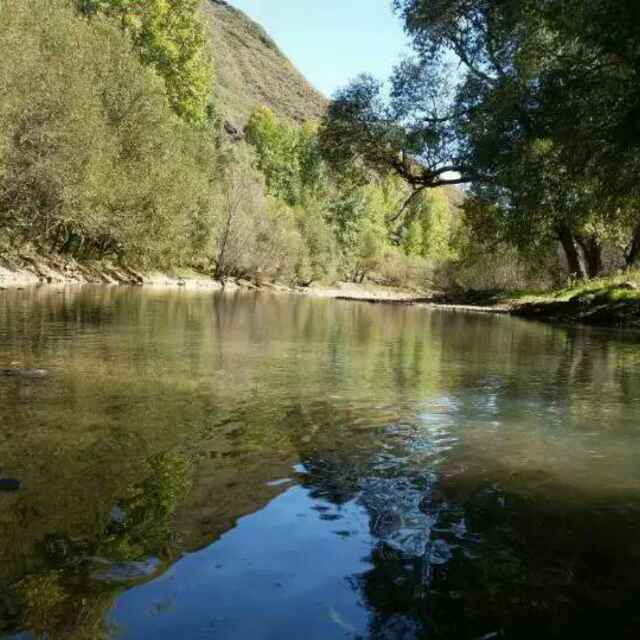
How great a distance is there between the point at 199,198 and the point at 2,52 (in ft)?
106

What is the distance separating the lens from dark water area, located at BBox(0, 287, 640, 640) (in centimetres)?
394

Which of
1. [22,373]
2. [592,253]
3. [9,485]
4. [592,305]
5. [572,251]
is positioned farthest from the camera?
[592,253]

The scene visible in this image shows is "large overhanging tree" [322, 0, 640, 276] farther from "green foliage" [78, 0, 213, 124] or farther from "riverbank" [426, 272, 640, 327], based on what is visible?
"green foliage" [78, 0, 213, 124]

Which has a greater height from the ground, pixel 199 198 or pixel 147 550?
pixel 199 198

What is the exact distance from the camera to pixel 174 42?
6812cm

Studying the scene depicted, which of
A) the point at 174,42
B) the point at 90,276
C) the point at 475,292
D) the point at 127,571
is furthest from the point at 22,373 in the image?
the point at 174,42

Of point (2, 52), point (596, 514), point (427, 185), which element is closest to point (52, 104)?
point (2, 52)

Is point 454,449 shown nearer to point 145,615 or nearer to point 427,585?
point 427,585

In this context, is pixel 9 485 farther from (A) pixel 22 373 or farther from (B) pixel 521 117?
(B) pixel 521 117

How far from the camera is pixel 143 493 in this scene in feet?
19.0

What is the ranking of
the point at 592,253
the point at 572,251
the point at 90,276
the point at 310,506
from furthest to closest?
the point at 90,276
the point at 592,253
the point at 572,251
the point at 310,506

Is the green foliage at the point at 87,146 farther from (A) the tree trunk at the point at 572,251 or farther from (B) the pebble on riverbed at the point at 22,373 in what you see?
(A) the tree trunk at the point at 572,251

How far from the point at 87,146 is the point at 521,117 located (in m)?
21.0

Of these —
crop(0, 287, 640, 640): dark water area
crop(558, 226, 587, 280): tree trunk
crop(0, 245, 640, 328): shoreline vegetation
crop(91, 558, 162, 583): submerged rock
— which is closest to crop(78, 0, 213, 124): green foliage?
crop(0, 245, 640, 328): shoreline vegetation
